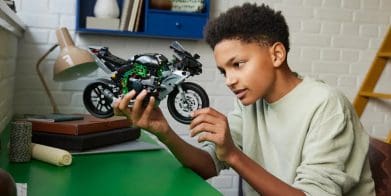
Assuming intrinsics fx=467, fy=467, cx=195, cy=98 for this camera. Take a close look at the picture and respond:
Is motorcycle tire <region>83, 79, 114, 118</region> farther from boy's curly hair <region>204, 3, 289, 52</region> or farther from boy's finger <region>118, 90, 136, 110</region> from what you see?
boy's curly hair <region>204, 3, 289, 52</region>

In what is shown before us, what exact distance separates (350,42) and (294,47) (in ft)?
1.13

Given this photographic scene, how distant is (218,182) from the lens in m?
2.56

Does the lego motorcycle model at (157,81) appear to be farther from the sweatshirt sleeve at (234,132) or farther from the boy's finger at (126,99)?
the sweatshirt sleeve at (234,132)

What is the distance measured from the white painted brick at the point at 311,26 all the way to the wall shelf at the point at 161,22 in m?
0.60

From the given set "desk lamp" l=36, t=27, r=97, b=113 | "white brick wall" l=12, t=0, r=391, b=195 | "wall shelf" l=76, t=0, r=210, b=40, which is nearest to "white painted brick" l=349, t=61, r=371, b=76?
"white brick wall" l=12, t=0, r=391, b=195

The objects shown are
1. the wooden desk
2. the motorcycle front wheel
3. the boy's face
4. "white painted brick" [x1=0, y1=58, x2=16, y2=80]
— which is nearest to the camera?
the wooden desk

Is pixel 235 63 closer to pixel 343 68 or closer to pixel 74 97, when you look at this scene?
pixel 74 97

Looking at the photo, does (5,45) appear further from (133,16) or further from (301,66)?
(301,66)

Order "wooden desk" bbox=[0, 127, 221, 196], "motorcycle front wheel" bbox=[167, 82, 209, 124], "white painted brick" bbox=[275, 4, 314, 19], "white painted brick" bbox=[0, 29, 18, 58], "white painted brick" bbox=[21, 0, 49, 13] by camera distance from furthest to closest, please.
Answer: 1. "white painted brick" bbox=[275, 4, 314, 19]
2. "white painted brick" bbox=[21, 0, 49, 13]
3. "white painted brick" bbox=[0, 29, 18, 58]
4. "motorcycle front wheel" bbox=[167, 82, 209, 124]
5. "wooden desk" bbox=[0, 127, 221, 196]

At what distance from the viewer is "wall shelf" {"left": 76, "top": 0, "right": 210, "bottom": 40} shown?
87.2 inches

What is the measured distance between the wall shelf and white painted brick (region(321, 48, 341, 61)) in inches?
29.5

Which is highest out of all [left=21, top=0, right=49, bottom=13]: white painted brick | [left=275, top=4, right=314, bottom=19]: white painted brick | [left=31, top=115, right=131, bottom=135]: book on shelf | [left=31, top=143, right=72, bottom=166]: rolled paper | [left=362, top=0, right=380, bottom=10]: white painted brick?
[left=362, top=0, right=380, bottom=10]: white painted brick

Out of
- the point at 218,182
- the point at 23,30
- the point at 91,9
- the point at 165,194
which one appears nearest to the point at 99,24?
the point at 91,9

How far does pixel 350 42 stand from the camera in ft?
8.71
